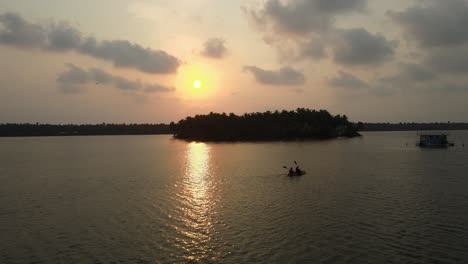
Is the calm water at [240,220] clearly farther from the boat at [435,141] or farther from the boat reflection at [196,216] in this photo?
the boat at [435,141]

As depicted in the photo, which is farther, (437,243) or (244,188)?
(244,188)

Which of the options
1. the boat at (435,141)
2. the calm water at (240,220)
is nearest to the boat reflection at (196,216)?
the calm water at (240,220)

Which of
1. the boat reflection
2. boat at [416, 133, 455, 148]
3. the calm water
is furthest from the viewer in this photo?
boat at [416, 133, 455, 148]

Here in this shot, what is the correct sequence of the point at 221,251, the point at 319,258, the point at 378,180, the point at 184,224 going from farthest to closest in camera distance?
1. the point at 378,180
2. the point at 184,224
3. the point at 221,251
4. the point at 319,258

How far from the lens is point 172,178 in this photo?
230 feet

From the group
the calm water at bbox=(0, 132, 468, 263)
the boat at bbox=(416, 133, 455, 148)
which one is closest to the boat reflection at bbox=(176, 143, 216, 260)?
the calm water at bbox=(0, 132, 468, 263)

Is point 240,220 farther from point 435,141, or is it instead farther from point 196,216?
point 435,141

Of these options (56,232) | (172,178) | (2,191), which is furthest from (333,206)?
(2,191)

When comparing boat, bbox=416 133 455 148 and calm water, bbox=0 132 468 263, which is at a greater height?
boat, bbox=416 133 455 148

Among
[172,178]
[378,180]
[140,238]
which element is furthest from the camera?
[172,178]

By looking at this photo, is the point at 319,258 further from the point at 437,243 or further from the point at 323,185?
the point at 323,185

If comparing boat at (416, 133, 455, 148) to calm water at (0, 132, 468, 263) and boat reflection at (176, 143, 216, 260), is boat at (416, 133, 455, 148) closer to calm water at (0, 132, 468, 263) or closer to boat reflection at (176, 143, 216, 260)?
calm water at (0, 132, 468, 263)

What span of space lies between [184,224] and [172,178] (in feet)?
117

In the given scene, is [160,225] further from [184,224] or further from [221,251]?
[221,251]
